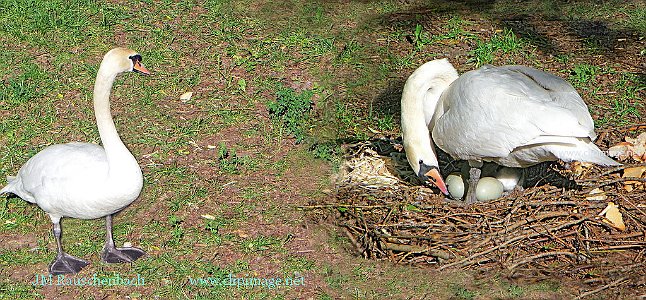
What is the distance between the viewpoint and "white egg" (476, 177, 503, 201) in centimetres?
582

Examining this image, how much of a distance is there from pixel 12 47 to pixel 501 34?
4.90m

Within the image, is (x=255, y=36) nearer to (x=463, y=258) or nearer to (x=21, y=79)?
(x=21, y=79)

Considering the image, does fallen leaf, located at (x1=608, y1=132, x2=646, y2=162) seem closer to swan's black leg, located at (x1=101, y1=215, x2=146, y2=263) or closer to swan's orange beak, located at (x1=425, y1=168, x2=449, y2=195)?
swan's orange beak, located at (x1=425, y1=168, x2=449, y2=195)

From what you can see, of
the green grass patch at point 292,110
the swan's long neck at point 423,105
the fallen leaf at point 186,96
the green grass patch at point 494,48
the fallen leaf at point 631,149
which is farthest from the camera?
the green grass patch at point 494,48

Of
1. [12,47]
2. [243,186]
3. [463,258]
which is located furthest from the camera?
[12,47]

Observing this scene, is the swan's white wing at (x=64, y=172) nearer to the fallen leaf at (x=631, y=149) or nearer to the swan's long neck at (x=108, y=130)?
the swan's long neck at (x=108, y=130)

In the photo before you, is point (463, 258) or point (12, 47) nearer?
A: point (463, 258)

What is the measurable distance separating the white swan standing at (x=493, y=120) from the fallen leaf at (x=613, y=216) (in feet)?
1.46

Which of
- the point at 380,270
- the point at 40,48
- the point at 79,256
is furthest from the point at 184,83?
the point at 380,270

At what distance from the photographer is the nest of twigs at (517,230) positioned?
16.7 ft

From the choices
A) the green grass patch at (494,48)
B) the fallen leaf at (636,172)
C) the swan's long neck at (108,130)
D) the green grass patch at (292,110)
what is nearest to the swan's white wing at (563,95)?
the fallen leaf at (636,172)

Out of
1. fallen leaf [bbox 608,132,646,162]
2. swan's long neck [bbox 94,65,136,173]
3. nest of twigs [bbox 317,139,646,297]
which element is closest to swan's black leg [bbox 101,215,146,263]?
swan's long neck [bbox 94,65,136,173]

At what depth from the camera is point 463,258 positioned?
5.14m

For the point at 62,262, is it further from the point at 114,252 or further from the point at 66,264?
the point at 114,252
